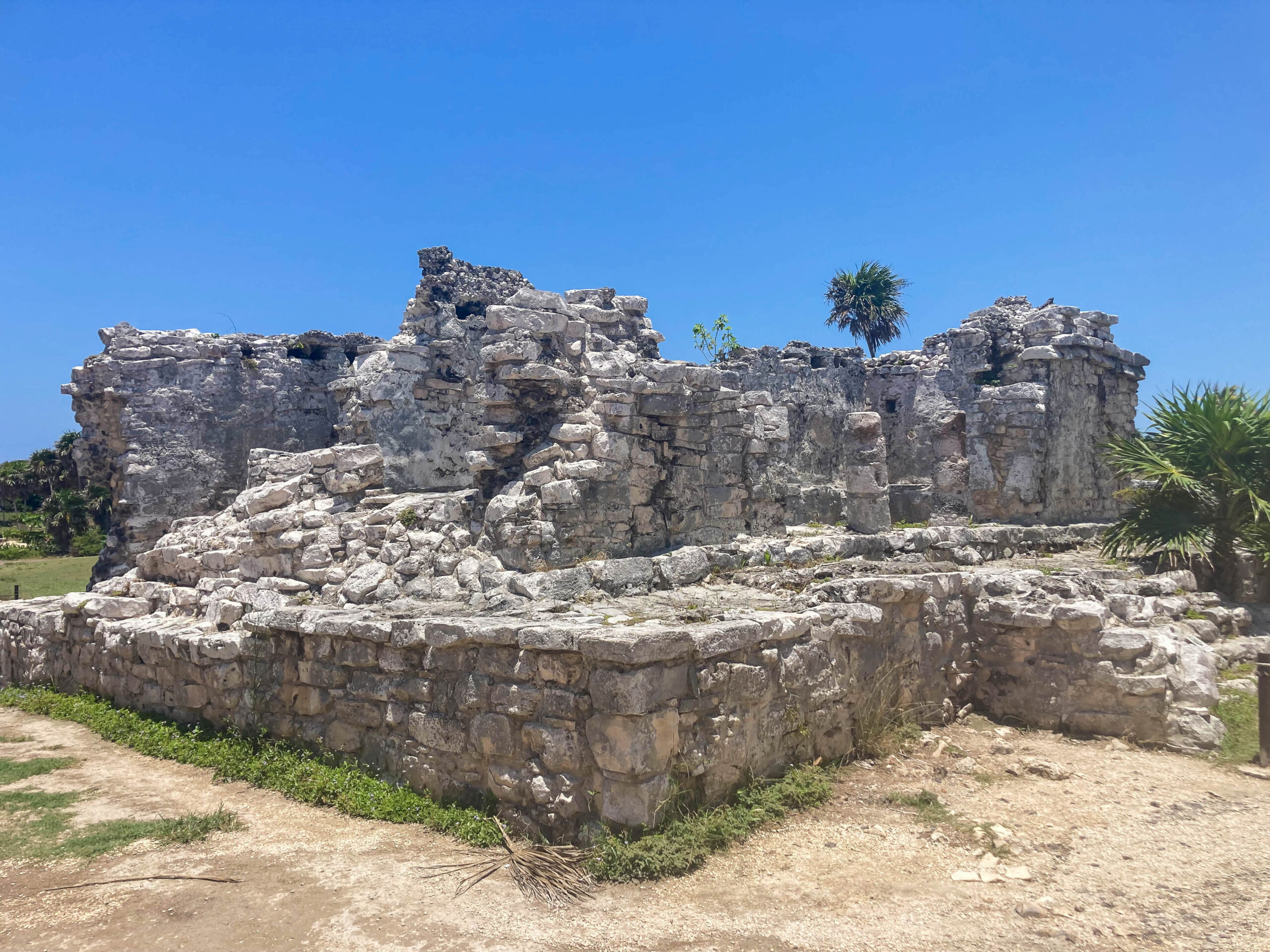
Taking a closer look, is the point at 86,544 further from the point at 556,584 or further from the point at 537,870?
the point at 537,870

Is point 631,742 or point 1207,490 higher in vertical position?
point 1207,490

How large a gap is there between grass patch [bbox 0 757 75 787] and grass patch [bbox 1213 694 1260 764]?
28.5 ft

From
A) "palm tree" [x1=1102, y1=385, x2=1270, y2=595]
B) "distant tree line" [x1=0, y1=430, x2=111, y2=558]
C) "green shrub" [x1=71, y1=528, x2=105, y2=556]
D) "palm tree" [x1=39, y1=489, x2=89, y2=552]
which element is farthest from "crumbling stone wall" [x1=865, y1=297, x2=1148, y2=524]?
"palm tree" [x1=39, y1=489, x2=89, y2=552]

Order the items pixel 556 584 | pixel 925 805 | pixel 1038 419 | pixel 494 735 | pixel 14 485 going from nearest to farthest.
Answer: pixel 494 735, pixel 925 805, pixel 556 584, pixel 1038 419, pixel 14 485

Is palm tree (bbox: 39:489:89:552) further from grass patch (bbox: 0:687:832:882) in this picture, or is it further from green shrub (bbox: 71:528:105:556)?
grass patch (bbox: 0:687:832:882)

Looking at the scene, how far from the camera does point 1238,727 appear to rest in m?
6.29

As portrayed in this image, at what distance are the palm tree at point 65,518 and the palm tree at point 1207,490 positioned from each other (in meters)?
25.2

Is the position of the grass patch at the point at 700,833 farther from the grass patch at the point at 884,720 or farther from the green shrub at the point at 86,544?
the green shrub at the point at 86,544

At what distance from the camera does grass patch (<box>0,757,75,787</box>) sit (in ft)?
20.6

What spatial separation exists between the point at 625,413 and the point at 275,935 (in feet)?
15.6

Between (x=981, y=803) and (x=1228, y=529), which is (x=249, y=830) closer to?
(x=981, y=803)

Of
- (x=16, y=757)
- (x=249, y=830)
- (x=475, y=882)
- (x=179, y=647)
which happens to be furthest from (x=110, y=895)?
(x=16, y=757)

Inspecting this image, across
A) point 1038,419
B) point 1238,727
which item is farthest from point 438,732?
point 1038,419

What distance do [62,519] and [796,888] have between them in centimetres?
2550
